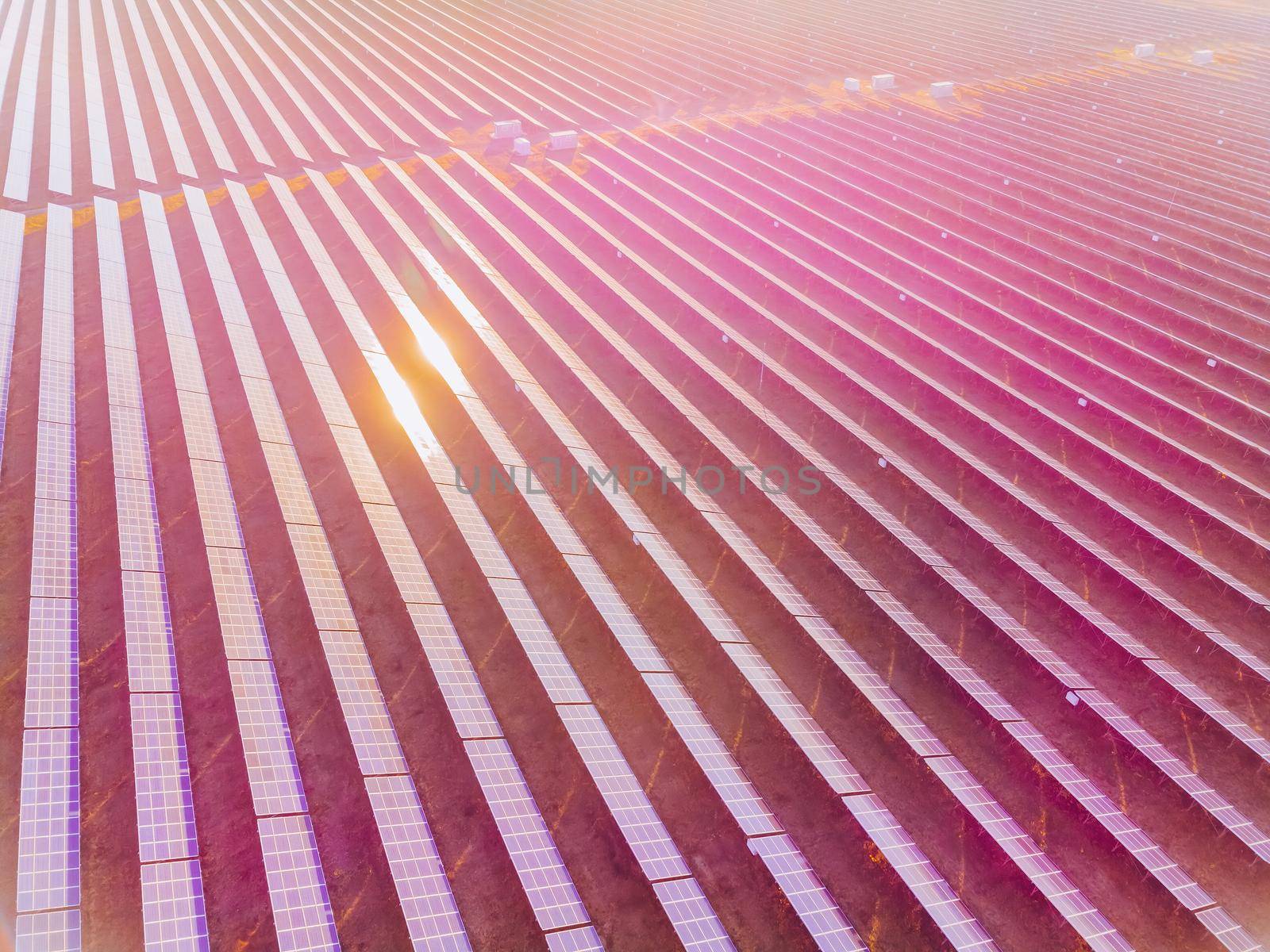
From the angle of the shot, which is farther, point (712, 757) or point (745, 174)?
point (745, 174)

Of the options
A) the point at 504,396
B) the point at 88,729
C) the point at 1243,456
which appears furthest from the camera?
the point at 504,396

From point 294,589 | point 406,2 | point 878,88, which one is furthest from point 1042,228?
point 406,2

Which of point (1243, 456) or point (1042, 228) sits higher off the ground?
point (1042, 228)

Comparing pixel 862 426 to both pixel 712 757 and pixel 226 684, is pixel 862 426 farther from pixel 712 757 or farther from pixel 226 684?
pixel 226 684

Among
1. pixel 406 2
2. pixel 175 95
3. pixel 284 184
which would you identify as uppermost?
pixel 406 2

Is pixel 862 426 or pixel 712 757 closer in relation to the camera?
pixel 712 757

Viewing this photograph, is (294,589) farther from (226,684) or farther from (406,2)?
(406,2)

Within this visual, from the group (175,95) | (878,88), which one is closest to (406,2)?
(175,95)

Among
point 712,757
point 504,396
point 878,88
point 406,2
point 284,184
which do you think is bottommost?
point 712,757

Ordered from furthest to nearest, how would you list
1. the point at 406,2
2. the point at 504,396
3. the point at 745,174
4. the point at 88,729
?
the point at 406,2 < the point at 745,174 < the point at 504,396 < the point at 88,729
